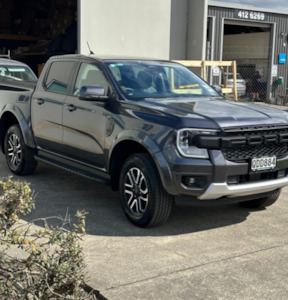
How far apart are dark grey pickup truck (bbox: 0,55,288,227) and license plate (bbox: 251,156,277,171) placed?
0.4 inches

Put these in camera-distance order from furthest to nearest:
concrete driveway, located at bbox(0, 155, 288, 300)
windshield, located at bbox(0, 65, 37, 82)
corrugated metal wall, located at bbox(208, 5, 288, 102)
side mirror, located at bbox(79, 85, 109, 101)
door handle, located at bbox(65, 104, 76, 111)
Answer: corrugated metal wall, located at bbox(208, 5, 288, 102), windshield, located at bbox(0, 65, 37, 82), door handle, located at bbox(65, 104, 76, 111), side mirror, located at bbox(79, 85, 109, 101), concrete driveway, located at bbox(0, 155, 288, 300)

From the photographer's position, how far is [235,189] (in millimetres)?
4602

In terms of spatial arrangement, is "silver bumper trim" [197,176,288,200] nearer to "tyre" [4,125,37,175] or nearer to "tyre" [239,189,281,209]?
"tyre" [239,189,281,209]

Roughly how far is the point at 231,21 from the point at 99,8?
410 inches

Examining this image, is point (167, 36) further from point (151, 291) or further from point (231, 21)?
point (151, 291)

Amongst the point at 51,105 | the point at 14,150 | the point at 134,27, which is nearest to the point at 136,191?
the point at 51,105

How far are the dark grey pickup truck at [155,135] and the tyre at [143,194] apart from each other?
0.03ft

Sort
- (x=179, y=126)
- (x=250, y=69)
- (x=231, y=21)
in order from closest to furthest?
(x=179, y=126) < (x=231, y=21) < (x=250, y=69)

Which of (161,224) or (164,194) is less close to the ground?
(164,194)

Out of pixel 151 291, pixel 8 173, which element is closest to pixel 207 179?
pixel 151 291

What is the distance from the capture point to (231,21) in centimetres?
2162

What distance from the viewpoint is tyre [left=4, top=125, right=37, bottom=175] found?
277 inches

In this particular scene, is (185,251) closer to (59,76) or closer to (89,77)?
(89,77)

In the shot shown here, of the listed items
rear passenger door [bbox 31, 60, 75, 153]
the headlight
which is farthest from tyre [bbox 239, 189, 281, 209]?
rear passenger door [bbox 31, 60, 75, 153]
